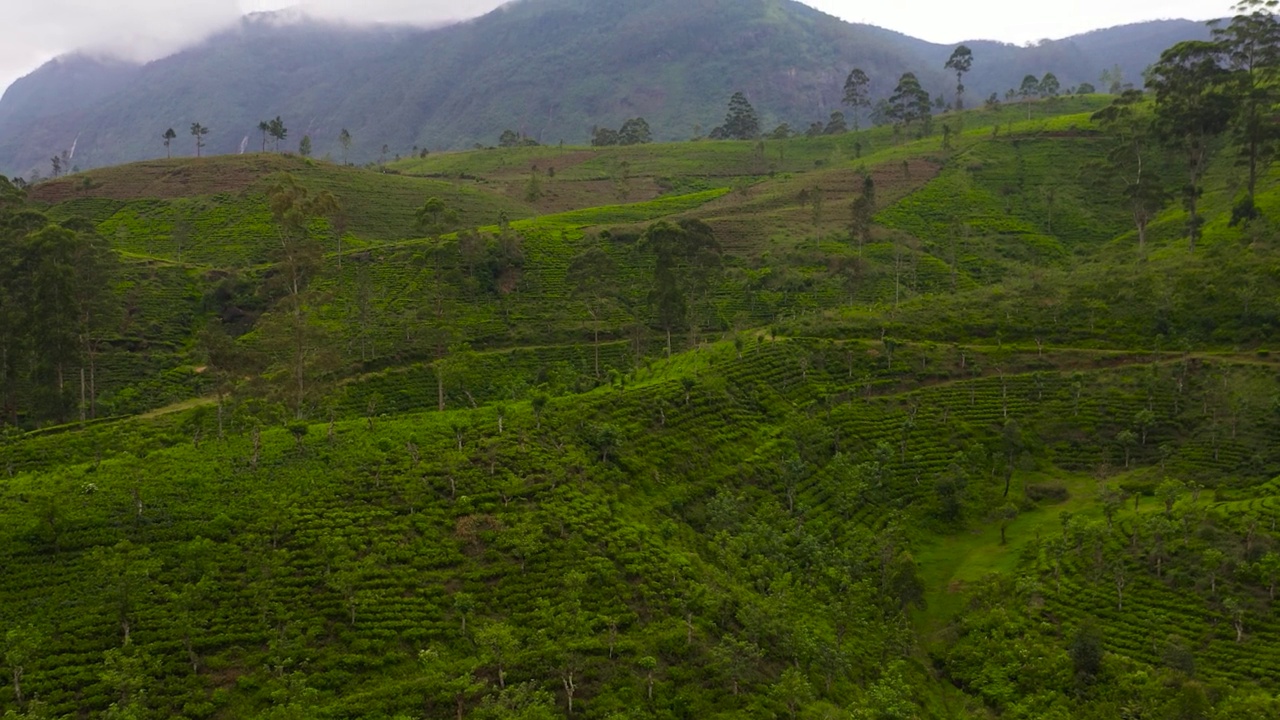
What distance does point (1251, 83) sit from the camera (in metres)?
76.4

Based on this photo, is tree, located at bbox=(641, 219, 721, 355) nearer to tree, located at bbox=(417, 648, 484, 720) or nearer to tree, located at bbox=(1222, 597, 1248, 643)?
tree, located at bbox=(417, 648, 484, 720)

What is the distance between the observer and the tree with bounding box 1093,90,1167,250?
241ft

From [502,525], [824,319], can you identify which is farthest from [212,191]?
[502,525]

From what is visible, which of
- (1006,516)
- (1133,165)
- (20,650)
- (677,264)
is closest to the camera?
(20,650)

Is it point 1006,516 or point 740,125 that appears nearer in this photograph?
point 1006,516

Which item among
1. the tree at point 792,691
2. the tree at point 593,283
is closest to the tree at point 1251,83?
the tree at point 593,283

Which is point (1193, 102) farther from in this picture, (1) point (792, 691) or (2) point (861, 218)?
(1) point (792, 691)

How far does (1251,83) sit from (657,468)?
79.4 meters

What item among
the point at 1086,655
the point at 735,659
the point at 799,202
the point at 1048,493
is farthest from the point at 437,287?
the point at 1086,655

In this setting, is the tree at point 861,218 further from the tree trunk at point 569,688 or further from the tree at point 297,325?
the tree trunk at point 569,688

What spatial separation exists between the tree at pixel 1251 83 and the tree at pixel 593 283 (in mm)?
60018

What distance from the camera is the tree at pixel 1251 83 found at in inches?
2815

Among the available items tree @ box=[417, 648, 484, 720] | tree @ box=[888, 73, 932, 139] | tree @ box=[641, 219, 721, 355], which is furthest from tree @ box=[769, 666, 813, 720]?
tree @ box=[888, 73, 932, 139]

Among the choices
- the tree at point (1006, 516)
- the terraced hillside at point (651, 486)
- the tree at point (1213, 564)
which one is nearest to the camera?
the terraced hillside at point (651, 486)
